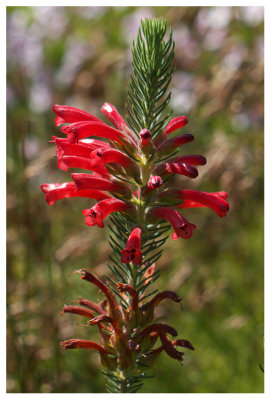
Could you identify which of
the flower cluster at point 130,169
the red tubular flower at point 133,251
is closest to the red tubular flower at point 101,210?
the flower cluster at point 130,169

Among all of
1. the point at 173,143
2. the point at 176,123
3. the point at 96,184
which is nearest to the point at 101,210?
the point at 96,184

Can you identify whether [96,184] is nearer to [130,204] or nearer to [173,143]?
[130,204]

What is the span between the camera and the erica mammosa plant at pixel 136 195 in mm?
1829

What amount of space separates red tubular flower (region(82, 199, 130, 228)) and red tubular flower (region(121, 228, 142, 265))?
5.9 inches

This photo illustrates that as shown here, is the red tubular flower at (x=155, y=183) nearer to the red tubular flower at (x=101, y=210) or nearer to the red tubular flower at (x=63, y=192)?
the red tubular flower at (x=101, y=210)

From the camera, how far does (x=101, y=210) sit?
1852 millimetres

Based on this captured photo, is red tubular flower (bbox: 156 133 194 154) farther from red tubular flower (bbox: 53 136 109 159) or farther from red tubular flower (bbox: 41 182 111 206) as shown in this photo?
red tubular flower (bbox: 41 182 111 206)

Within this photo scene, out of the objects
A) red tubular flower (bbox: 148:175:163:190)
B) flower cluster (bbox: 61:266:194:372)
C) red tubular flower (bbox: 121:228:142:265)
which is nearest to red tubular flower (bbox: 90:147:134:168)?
red tubular flower (bbox: 148:175:163:190)

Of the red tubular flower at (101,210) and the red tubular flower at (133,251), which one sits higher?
the red tubular flower at (101,210)

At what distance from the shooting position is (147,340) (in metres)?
1.92

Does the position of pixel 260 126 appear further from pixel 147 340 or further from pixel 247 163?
pixel 147 340

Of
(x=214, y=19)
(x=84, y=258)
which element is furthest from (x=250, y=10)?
(x=84, y=258)

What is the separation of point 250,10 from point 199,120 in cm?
206

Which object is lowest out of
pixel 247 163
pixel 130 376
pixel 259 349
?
pixel 130 376
